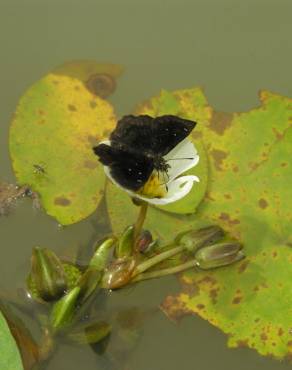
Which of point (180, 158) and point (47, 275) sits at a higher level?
Result: point (180, 158)

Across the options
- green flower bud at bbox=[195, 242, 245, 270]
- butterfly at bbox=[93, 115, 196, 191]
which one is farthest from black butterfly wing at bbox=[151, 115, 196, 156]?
green flower bud at bbox=[195, 242, 245, 270]

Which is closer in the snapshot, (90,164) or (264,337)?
(264,337)

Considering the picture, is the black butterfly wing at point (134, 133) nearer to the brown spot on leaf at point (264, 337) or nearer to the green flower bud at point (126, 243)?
the green flower bud at point (126, 243)

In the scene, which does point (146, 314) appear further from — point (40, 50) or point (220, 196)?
point (40, 50)

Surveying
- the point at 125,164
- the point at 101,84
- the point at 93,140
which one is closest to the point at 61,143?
the point at 93,140

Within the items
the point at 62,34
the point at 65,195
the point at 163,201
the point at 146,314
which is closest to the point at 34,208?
the point at 65,195

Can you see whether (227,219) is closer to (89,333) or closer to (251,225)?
(251,225)

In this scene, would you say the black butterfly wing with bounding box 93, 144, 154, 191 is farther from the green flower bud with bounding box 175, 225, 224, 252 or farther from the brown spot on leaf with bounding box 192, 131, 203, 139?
the brown spot on leaf with bounding box 192, 131, 203, 139
